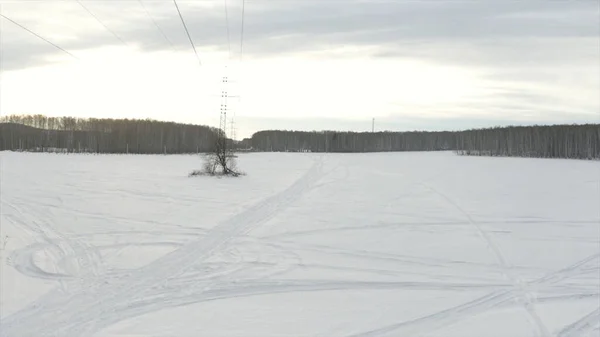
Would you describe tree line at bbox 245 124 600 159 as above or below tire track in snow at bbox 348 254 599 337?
above

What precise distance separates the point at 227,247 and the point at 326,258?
226 cm

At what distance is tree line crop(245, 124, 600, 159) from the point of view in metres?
84.4

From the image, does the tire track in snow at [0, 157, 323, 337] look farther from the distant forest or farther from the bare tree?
the distant forest

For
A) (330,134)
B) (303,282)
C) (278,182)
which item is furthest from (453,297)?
(330,134)

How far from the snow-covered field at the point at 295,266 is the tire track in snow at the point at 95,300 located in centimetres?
3

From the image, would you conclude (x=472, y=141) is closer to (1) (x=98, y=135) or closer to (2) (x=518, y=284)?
(1) (x=98, y=135)

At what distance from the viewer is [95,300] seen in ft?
23.9

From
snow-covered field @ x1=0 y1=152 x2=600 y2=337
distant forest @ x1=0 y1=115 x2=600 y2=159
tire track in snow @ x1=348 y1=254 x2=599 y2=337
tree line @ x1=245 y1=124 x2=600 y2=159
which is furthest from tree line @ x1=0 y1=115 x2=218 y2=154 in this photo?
tire track in snow @ x1=348 y1=254 x2=599 y2=337

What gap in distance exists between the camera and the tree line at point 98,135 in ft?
349

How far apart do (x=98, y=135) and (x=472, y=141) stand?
256 ft

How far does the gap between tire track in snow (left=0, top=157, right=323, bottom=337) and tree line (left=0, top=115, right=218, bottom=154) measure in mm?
88184

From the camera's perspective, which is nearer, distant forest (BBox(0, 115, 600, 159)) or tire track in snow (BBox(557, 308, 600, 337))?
tire track in snow (BBox(557, 308, 600, 337))

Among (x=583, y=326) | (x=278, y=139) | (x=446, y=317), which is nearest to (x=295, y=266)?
(x=446, y=317)

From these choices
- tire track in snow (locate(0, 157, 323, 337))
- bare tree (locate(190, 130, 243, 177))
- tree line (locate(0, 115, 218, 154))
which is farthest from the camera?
tree line (locate(0, 115, 218, 154))
